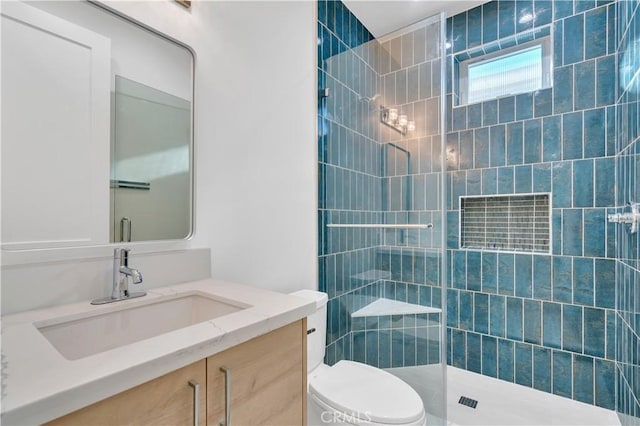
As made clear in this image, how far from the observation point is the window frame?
2.15 m

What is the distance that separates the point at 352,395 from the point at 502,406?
126 centimetres

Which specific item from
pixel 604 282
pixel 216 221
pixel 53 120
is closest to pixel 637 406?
pixel 604 282

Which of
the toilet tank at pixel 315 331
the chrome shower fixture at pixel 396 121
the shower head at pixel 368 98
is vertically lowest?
the toilet tank at pixel 315 331

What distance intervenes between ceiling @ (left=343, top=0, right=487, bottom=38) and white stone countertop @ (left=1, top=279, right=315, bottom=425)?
2165 millimetres

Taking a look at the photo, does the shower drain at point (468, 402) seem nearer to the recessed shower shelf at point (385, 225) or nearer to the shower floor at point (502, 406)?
the shower floor at point (502, 406)

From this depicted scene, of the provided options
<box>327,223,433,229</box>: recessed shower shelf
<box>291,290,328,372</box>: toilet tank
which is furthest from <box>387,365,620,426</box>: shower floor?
<box>327,223,433,229</box>: recessed shower shelf

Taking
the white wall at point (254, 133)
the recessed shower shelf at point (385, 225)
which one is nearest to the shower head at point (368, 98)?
the white wall at point (254, 133)

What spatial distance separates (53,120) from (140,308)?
0.60m

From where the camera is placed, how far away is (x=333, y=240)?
6.65ft

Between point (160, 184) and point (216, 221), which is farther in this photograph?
point (216, 221)

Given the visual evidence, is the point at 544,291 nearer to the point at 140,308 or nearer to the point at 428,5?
the point at 428,5

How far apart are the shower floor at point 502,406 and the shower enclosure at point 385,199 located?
1cm

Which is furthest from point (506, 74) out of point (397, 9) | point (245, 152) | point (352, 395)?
point (352, 395)

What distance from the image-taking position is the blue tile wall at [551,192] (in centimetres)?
190
